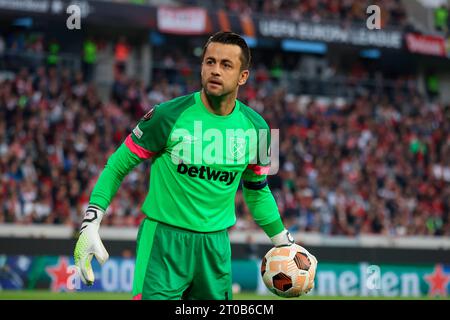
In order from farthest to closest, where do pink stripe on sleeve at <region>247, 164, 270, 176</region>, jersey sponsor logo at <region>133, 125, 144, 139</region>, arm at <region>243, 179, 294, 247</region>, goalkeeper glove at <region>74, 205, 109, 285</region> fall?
arm at <region>243, 179, 294, 247</region> < pink stripe on sleeve at <region>247, 164, 270, 176</region> < jersey sponsor logo at <region>133, 125, 144, 139</region> < goalkeeper glove at <region>74, 205, 109, 285</region>

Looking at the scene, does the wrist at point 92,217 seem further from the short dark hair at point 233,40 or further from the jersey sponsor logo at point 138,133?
the short dark hair at point 233,40

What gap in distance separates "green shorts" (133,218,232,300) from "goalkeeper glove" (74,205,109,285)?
32 cm

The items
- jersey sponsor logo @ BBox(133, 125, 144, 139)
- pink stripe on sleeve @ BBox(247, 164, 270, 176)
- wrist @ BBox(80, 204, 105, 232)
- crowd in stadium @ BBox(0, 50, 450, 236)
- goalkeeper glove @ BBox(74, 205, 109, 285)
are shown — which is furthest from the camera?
crowd in stadium @ BBox(0, 50, 450, 236)

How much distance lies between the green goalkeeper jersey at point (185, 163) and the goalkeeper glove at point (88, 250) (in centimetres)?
18

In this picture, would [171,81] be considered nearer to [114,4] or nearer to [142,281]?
[114,4]

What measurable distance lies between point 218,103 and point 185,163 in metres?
0.45

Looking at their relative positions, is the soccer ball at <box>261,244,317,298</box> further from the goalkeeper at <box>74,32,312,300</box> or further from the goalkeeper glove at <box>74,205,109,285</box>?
the goalkeeper glove at <box>74,205,109,285</box>

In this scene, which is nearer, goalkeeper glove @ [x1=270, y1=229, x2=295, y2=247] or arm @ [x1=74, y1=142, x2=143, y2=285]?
arm @ [x1=74, y1=142, x2=143, y2=285]

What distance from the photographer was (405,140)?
87.0ft

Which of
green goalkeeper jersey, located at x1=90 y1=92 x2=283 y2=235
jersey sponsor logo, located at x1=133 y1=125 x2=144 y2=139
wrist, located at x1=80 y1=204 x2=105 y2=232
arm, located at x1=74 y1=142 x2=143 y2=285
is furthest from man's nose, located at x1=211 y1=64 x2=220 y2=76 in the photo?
wrist, located at x1=80 y1=204 x2=105 y2=232

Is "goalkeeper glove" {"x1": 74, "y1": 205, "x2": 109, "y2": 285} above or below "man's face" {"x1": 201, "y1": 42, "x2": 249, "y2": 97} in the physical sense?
below

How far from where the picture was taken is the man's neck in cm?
562

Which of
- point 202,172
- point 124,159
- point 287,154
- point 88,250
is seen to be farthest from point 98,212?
point 287,154

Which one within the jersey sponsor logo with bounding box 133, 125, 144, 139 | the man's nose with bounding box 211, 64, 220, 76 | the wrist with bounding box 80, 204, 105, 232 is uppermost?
the man's nose with bounding box 211, 64, 220, 76
